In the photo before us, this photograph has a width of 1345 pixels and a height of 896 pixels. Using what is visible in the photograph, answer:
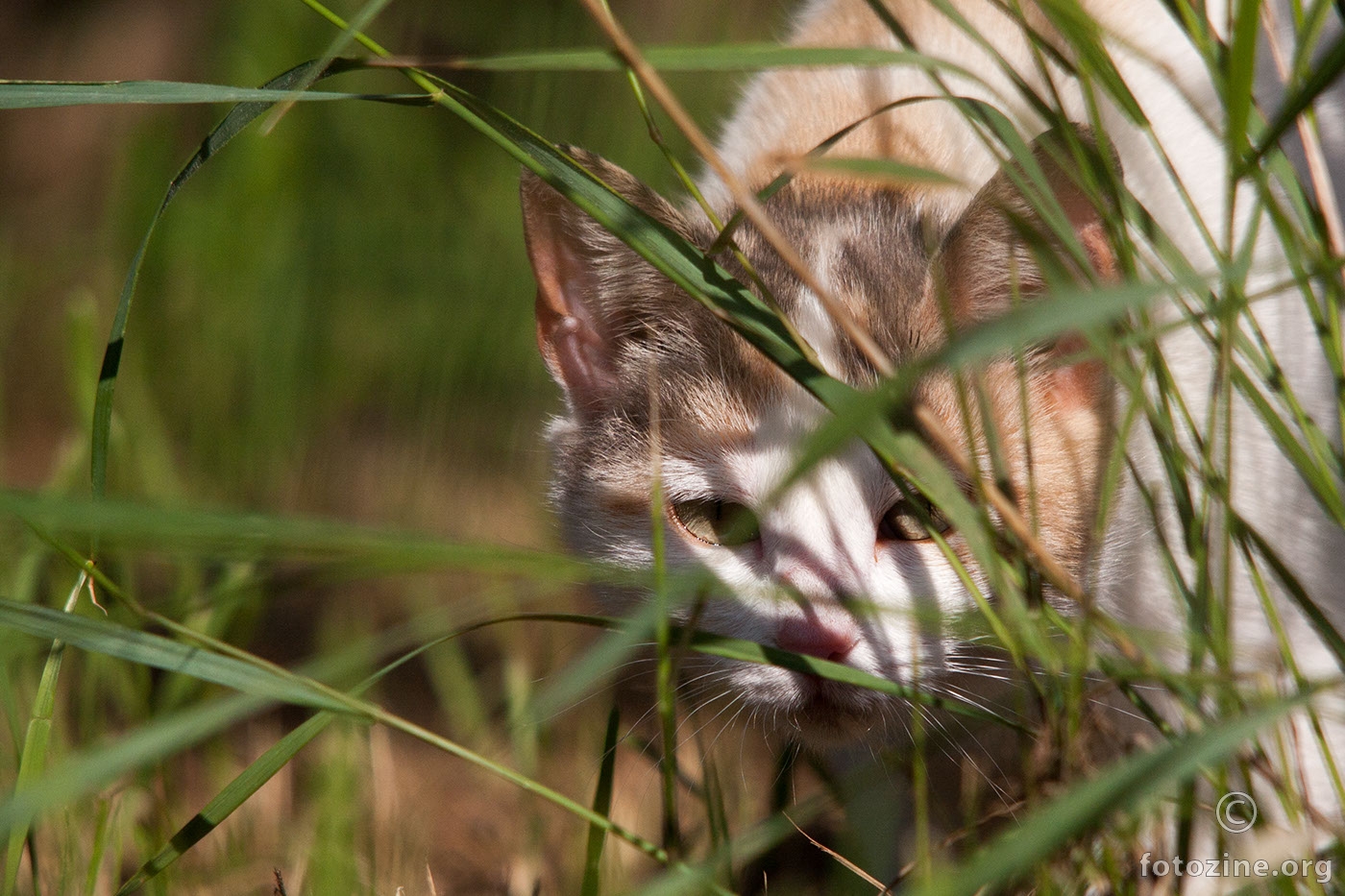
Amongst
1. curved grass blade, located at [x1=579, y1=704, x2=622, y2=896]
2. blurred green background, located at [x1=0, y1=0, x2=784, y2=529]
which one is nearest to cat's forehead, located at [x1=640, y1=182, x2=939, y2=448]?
curved grass blade, located at [x1=579, y1=704, x2=622, y2=896]

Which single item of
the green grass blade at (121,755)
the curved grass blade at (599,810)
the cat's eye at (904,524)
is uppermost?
the cat's eye at (904,524)

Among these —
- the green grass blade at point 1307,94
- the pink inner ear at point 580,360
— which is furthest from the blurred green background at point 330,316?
the green grass blade at point 1307,94

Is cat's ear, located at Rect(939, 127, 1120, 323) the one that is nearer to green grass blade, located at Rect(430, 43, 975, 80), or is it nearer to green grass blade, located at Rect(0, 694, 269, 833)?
green grass blade, located at Rect(430, 43, 975, 80)

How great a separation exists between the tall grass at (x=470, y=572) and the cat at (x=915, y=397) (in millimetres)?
54

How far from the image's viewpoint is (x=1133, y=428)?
3.78 feet

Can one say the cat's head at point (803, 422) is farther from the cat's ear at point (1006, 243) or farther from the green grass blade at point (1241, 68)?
the green grass blade at point (1241, 68)

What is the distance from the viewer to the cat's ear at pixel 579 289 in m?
1.22

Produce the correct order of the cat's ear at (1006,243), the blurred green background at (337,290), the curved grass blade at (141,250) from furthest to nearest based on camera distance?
the blurred green background at (337,290) → the cat's ear at (1006,243) → the curved grass blade at (141,250)

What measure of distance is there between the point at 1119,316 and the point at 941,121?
0.59m

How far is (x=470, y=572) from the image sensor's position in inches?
24.7

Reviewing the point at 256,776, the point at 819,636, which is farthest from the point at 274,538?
the point at 819,636

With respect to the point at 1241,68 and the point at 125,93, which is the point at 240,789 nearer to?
the point at 125,93

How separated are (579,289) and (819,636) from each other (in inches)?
21.7

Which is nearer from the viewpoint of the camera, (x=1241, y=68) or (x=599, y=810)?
(x=1241, y=68)
